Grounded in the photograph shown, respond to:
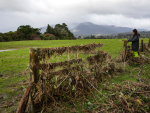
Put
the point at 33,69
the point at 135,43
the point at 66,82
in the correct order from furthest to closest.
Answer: the point at 135,43, the point at 66,82, the point at 33,69

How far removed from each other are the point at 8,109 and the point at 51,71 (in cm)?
206

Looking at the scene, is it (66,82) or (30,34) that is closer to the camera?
(66,82)

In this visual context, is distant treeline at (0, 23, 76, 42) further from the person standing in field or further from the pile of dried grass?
the person standing in field

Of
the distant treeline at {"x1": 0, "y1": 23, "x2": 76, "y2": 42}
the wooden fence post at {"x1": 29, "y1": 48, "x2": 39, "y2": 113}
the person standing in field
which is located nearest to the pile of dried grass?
the wooden fence post at {"x1": 29, "y1": 48, "x2": 39, "y2": 113}

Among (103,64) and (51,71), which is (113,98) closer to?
(103,64)

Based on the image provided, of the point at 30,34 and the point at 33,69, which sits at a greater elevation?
the point at 30,34

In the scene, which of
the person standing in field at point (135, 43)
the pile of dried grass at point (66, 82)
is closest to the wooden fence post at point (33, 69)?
the pile of dried grass at point (66, 82)

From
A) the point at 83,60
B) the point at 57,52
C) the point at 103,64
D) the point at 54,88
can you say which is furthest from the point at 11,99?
the point at 103,64

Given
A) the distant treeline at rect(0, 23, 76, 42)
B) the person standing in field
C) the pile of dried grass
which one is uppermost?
the distant treeline at rect(0, 23, 76, 42)

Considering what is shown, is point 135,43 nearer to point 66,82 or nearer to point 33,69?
point 66,82

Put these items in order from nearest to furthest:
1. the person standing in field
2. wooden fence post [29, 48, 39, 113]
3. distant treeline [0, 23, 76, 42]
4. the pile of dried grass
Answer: wooden fence post [29, 48, 39, 113] < the pile of dried grass < the person standing in field < distant treeline [0, 23, 76, 42]

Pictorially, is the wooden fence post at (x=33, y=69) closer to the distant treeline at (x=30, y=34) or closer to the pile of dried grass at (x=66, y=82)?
the pile of dried grass at (x=66, y=82)

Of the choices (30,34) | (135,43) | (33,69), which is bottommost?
(33,69)

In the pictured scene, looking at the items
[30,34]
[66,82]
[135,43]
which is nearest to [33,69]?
[66,82]
